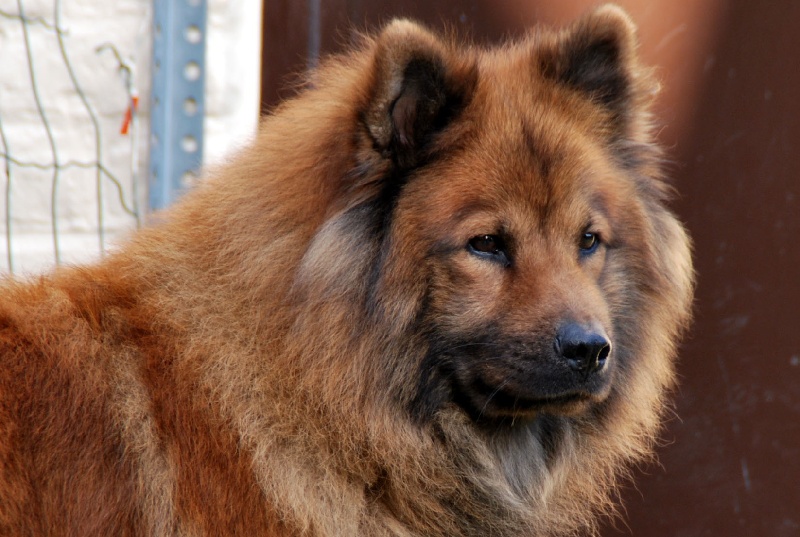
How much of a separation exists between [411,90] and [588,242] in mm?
803

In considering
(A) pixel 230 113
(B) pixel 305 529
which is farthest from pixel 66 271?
(A) pixel 230 113

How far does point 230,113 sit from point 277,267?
2.90 meters

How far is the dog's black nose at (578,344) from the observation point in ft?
8.75

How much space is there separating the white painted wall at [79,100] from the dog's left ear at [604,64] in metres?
2.76

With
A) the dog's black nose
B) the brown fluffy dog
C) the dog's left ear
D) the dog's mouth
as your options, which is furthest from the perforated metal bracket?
the dog's black nose

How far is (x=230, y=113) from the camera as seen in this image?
18.1ft

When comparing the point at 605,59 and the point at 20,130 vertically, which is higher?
the point at 605,59

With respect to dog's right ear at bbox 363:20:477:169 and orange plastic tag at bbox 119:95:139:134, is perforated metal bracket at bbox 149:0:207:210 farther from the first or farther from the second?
dog's right ear at bbox 363:20:477:169

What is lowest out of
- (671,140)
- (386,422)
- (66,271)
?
(386,422)

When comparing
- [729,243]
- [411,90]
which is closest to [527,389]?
[411,90]

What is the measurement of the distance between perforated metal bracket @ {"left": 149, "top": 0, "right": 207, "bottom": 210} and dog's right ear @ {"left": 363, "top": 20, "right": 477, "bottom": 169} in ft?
6.41

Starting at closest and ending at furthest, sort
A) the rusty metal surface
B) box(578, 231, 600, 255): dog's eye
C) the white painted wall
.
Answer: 1. box(578, 231, 600, 255): dog's eye
2. the rusty metal surface
3. the white painted wall

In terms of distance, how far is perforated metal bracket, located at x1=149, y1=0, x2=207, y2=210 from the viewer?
4.47 metres

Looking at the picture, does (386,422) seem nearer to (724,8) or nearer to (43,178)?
(724,8)
